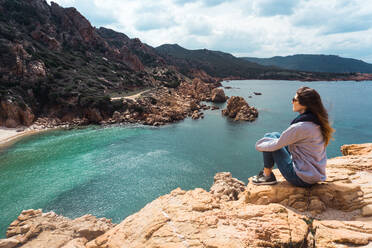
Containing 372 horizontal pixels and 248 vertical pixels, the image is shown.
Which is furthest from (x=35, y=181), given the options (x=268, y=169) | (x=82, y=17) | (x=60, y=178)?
(x=82, y=17)

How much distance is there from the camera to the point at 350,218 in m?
4.12

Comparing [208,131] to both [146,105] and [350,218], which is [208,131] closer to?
[146,105]

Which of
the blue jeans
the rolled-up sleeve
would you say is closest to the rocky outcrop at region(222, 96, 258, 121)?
the blue jeans

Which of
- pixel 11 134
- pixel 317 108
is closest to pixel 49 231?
pixel 317 108

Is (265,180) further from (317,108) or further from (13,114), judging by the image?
(13,114)

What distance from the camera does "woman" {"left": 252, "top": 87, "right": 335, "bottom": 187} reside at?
4004mm

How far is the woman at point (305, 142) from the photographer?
13.1 feet

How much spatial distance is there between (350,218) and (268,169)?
72.6 inches

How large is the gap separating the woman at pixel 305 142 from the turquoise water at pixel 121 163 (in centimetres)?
38

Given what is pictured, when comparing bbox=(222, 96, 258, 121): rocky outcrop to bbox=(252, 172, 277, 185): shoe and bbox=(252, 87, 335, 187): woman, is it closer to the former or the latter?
bbox=(252, 172, 277, 185): shoe

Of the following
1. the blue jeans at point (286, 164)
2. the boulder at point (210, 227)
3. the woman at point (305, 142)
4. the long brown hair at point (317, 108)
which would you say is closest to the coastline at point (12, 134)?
the boulder at point (210, 227)

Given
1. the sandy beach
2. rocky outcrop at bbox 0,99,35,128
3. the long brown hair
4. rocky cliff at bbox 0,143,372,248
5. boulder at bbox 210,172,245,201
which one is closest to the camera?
rocky cliff at bbox 0,143,372,248

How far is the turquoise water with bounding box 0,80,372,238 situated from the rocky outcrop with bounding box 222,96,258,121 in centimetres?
396

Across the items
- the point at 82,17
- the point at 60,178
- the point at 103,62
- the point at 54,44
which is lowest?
the point at 60,178
